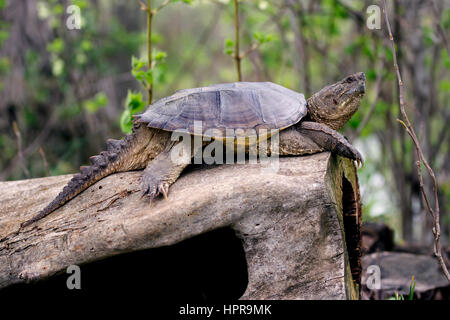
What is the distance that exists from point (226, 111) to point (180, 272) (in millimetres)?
1176

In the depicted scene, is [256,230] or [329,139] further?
[329,139]

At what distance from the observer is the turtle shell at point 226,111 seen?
2.65m

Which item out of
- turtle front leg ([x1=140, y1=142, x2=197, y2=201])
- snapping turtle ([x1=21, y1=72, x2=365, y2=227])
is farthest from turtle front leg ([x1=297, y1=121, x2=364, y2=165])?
turtle front leg ([x1=140, y1=142, x2=197, y2=201])

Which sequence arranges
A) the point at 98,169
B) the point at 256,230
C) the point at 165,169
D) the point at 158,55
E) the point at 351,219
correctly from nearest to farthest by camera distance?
the point at 256,230 → the point at 165,169 → the point at 98,169 → the point at 351,219 → the point at 158,55

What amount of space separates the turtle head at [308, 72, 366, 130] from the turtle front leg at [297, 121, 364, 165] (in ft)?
0.65

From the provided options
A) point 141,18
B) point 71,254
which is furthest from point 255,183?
point 141,18

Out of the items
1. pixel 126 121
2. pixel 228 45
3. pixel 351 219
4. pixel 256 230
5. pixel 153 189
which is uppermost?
pixel 228 45

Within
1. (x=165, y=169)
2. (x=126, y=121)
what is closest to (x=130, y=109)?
(x=126, y=121)

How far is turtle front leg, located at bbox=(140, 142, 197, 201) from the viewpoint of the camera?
99.2 inches

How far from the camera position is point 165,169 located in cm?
264

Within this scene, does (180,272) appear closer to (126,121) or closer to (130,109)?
(126,121)

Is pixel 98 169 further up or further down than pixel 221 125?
further down

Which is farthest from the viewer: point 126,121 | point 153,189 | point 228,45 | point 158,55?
point 228,45
